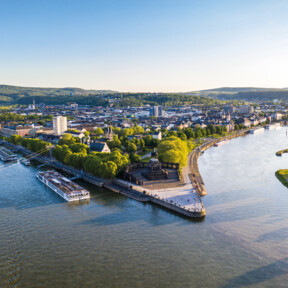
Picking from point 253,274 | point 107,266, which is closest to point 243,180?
point 253,274

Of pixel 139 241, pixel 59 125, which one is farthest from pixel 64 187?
pixel 59 125

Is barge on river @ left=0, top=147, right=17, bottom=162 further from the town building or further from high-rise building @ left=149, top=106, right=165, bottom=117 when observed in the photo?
high-rise building @ left=149, top=106, right=165, bottom=117

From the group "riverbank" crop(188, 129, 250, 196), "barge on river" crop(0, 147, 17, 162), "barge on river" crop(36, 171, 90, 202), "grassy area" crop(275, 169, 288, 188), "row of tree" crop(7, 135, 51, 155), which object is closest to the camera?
"barge on river" crop(36, 171, 90, 202)

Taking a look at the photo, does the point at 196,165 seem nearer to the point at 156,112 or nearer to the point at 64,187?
the point at 64,187

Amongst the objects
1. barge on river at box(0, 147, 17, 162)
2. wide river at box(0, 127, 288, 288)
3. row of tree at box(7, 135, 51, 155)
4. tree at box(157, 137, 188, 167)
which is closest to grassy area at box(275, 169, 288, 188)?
wide river at box(0, 127, 288, 288)

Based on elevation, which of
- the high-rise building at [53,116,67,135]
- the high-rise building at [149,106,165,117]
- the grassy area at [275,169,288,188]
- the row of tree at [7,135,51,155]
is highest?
the high-rise building at [149,106,165,117]

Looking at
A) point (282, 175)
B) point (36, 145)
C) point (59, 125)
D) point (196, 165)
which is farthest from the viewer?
point (59, 125)

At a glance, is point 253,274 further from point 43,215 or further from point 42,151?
point 42,151

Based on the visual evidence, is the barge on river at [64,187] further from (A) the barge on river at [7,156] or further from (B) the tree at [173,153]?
(A) the barge on river at [7,156]
